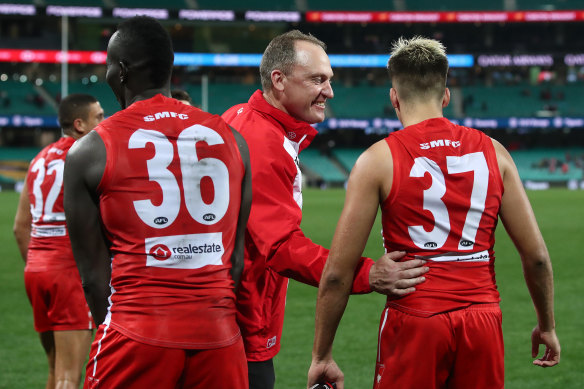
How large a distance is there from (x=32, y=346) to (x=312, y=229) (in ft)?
39.2

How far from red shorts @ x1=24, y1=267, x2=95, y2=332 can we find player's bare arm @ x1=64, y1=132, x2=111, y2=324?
2.42m

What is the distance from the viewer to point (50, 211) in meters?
4.91

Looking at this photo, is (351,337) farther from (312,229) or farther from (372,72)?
(372,72)

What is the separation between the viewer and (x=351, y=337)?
7.73 meters

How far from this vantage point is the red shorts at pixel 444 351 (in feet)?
9.27

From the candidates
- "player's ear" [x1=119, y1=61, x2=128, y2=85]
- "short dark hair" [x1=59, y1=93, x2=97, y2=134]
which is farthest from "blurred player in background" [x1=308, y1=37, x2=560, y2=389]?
"short dark hair" [x1=59, y1=93, x2=97, y2=134]

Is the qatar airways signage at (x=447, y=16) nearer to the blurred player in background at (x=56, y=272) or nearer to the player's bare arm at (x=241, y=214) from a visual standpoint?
the blurred player in background at (x=56, y=272)

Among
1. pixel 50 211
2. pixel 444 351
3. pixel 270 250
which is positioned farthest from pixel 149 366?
pixel 50 211

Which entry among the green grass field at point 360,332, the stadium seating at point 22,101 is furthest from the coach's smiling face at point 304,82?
the stadium seating at point 22,101

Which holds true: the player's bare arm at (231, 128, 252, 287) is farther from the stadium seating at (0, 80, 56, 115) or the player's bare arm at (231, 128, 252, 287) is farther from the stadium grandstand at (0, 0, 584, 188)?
the stadium seating at (0, 80, 56, 115)

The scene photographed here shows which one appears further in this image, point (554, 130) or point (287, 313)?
point (554, 130)

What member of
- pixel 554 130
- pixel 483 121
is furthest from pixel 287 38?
pixel 554 130

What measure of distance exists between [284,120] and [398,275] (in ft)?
3.28

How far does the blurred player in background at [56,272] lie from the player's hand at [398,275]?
106 inches
